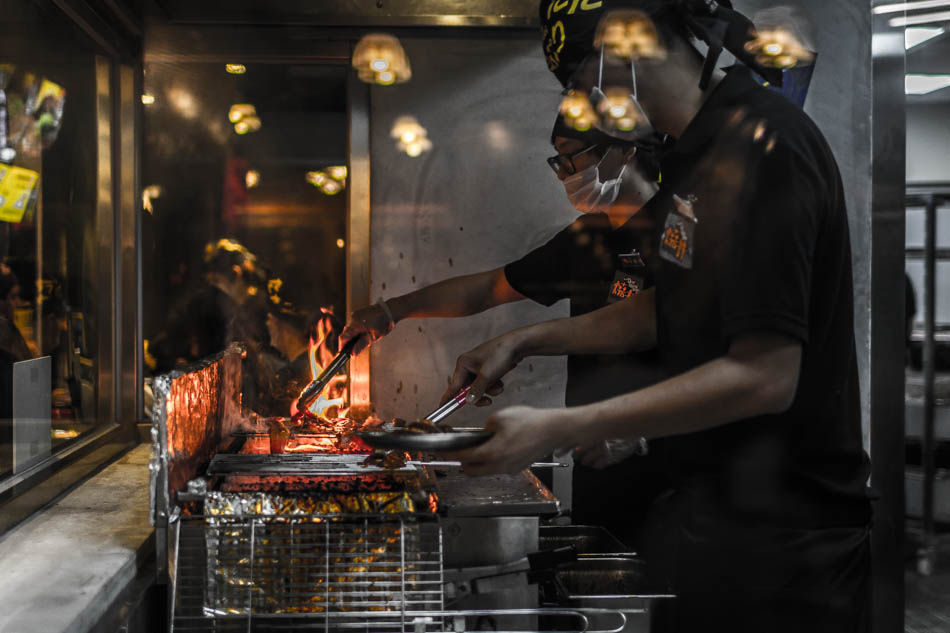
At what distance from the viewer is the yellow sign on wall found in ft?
4.44

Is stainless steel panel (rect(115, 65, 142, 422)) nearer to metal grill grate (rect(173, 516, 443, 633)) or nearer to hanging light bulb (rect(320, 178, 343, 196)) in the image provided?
hanging light bulb (rect(320, 178, 343, 196))

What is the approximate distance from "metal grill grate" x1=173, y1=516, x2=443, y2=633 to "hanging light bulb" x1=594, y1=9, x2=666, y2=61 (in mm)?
895

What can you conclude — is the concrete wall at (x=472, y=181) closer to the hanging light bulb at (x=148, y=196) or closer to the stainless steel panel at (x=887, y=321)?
the stainless steel panel at (x=887, y=321)

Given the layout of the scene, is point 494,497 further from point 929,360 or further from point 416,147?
point 929,360

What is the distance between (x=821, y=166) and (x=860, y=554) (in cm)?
62

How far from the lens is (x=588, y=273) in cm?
186

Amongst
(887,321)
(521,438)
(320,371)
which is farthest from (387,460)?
(887,321)

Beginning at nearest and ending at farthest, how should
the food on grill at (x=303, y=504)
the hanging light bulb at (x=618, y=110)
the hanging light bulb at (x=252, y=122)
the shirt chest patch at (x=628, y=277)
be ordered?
1. the food on grill at (x=303, y=504)
2. the hanging light bulb at (x=618, y=110)
3. the shirt chest patch at (x=628, y=277)
4. the hanging light bulb at (x=252, y=122)

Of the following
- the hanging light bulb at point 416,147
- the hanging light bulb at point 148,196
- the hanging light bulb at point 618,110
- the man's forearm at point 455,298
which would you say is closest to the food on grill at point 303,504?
the hanging light bulb at point 618,110

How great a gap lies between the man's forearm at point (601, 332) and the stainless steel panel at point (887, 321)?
0.98 meters

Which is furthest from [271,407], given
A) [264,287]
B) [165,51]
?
[165,51]

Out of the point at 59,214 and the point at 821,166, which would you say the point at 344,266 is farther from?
the point at 821,166

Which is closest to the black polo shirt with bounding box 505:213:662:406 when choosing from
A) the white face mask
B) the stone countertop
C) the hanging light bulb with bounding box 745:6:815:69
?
the white face mask

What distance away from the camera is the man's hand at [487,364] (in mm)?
1561
